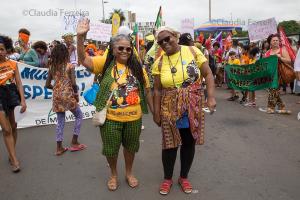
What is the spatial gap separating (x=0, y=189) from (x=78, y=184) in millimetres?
877

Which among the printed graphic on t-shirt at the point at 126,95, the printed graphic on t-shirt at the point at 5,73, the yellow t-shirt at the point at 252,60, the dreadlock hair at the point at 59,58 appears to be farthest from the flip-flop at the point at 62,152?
the yellow t-shirt at the point at 252,60

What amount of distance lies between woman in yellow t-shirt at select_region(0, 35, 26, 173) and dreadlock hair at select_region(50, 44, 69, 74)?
0.62m

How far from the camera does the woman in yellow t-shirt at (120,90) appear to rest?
3.47 m

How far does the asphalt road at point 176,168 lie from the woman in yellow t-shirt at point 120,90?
2.18 ft

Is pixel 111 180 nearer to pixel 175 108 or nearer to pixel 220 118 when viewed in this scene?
pixel 175 108

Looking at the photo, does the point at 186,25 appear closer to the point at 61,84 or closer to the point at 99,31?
the point at 99,31

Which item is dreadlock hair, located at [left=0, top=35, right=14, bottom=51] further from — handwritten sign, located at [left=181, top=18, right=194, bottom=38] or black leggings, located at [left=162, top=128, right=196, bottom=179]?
handwritten sign, located at [left=181, top=18, right=194, bottom=38]

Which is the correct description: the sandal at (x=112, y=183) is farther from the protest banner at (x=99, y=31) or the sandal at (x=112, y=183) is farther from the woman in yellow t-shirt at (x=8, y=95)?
the protest banner at (x=99, y=31)

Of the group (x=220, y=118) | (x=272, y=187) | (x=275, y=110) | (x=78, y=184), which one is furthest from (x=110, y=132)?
(x=275, y=110)

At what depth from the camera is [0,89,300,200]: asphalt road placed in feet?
12.0

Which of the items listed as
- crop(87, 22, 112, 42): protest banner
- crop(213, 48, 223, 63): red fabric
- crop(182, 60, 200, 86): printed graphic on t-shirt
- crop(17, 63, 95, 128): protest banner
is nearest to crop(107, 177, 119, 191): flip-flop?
crop(182, 60, 200, 86): printed graphic on t-shirt

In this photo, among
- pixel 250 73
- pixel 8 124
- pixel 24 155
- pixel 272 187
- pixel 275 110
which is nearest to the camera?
pixel 272 187

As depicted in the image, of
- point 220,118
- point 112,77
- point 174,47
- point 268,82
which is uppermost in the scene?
point 174,47

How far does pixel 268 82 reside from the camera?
8109mm
